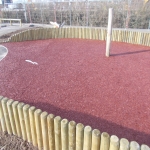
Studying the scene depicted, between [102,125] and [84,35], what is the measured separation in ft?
29.4

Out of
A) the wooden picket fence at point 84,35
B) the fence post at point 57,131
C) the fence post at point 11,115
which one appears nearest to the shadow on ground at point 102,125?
the fence post at point 57,131

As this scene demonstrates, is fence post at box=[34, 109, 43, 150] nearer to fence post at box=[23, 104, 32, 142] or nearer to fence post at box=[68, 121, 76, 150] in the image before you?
fence post at box=[23, 104, 32, 142]

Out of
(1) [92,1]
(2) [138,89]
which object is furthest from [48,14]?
(2) [138,89]

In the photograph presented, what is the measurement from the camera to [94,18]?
59.6 feet

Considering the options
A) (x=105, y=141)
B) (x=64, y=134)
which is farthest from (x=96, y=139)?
(x=64, y=134)

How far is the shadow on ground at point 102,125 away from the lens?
349cm

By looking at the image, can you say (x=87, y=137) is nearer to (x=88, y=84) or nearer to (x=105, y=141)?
(x=105, y=141)

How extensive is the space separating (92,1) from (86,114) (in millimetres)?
17291

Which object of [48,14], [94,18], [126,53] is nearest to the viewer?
[126,53]

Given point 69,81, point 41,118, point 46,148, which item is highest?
point 41,118

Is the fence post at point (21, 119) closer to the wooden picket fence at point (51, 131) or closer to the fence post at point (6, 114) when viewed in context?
the wooden picket fence at point (51, 131)

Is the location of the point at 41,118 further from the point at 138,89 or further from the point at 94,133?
the point at 138,89

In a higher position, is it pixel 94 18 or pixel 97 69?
pixel 94 18

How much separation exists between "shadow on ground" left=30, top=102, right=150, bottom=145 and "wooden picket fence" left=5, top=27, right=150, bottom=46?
7812 mm
